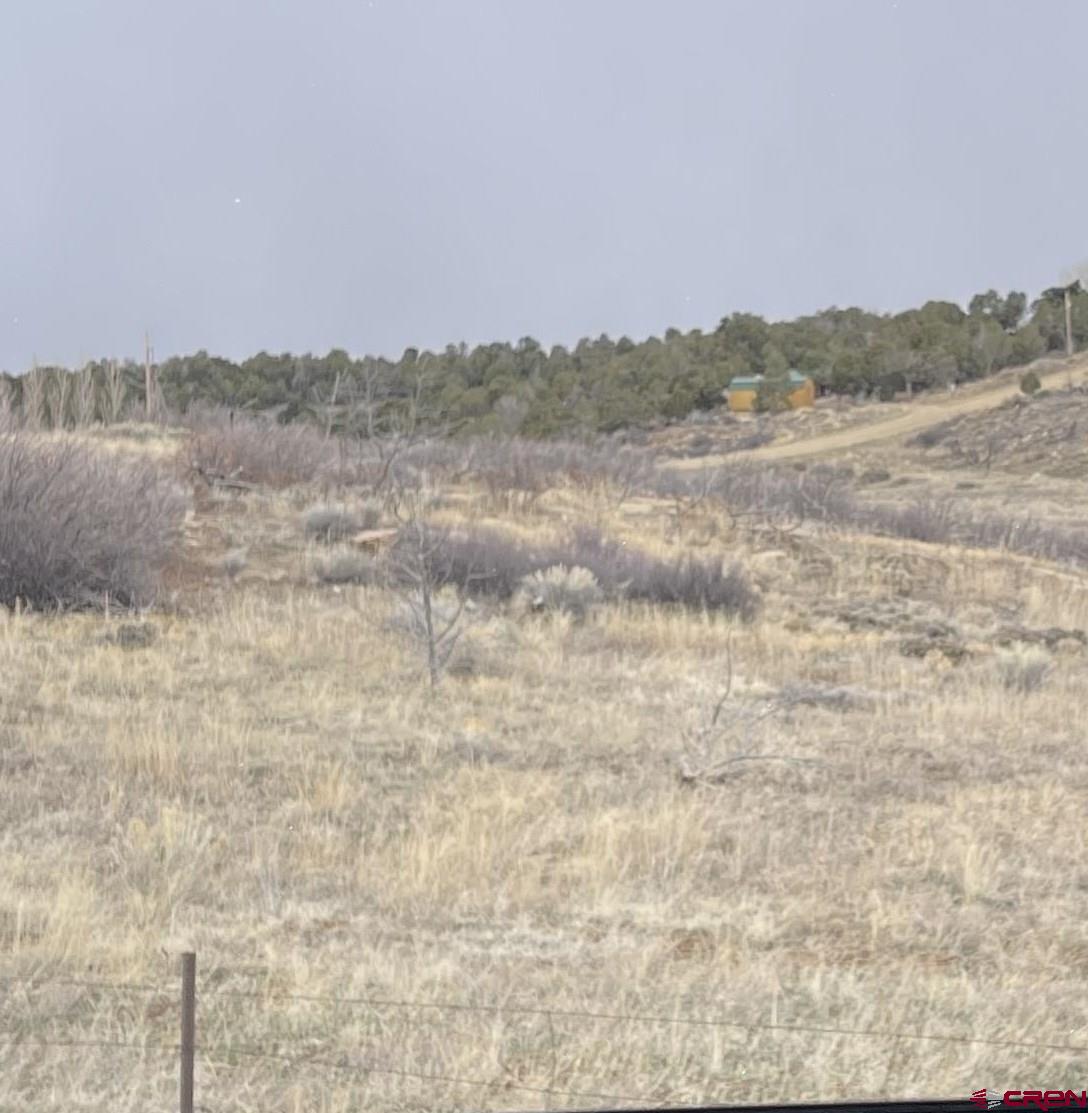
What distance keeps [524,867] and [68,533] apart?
712 cm

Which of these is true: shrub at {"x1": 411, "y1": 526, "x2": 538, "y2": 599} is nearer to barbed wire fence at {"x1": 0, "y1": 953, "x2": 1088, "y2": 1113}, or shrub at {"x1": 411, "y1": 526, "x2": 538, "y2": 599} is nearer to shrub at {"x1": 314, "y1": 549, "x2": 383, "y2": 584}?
shrub at {"x1": 314, "y1": 549, "x2": 383, "y2": 584}

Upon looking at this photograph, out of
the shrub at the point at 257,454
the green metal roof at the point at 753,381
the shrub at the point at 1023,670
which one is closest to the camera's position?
the shrub at the point at 1023,670

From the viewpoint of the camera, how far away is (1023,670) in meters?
9.20

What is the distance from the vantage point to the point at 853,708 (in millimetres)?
8281

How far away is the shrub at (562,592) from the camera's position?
37.5 ft

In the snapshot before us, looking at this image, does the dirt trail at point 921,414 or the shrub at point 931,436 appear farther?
the dirt trail at point 921,414

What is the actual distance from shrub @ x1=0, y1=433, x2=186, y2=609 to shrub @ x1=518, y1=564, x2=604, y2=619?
341cm

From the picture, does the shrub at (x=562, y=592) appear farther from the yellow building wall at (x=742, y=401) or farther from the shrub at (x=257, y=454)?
the yellow building wall at (x=742, y=401)

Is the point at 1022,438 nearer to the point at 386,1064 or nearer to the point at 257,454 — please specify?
the point at 257,454

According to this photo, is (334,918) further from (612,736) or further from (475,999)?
(612,736)

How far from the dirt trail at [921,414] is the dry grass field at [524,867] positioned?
123 feet

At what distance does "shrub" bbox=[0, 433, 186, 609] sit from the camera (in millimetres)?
10375

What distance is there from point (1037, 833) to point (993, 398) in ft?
174

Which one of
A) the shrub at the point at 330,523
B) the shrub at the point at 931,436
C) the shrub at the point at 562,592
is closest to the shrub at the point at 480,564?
the shrub at the point at 562,592
